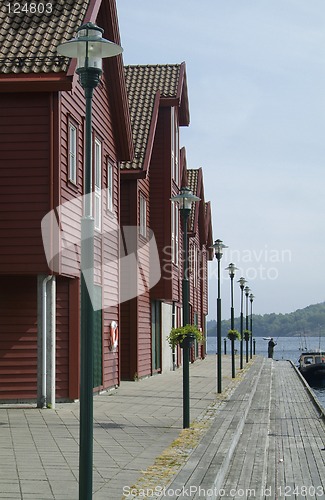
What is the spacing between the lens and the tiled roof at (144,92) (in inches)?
1041

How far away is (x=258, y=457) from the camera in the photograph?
12.2 meters

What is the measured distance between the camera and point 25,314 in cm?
1703

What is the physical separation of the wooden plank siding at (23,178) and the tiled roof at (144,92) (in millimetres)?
9022

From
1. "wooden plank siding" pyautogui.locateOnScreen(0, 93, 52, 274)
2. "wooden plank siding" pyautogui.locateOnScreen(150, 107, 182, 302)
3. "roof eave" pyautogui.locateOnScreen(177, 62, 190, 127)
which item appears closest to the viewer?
"wooden plank siding" pyautogui.locateOnScreen(0, 93, 52, 274)

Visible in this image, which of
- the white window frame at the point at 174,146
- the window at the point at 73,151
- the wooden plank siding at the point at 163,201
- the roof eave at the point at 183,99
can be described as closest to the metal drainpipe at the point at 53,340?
the window at the point at 73,151

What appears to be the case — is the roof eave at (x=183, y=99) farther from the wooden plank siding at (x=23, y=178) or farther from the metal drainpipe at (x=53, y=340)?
the metal drainpipe at (x=53, y=340)

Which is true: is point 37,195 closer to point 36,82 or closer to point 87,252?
point 36,82

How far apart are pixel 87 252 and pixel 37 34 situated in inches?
427

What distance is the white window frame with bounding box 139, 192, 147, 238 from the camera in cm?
2747

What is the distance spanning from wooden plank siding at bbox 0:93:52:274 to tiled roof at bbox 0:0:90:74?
0.62m

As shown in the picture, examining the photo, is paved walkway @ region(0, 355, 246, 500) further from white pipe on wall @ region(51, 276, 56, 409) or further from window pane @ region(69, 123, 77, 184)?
window pane @ region(69, 123, 77, 184)

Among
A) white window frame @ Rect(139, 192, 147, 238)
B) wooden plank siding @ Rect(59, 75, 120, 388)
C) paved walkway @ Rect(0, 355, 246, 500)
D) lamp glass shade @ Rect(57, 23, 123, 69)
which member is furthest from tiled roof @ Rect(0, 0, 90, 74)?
white window frame @ Rect(139, 192, 147, 238)

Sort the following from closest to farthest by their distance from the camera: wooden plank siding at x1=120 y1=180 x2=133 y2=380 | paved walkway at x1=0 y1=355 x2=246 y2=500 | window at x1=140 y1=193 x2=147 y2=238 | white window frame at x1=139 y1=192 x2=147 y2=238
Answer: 1. paved walkway at x1=0 y1=355 x2=246 y2=500
2. wooden plank siding at x1=120 y1=180 x2=133 y2=380
3. white window frame at x1=139 y1=192 x2=147 y2=238
4. window at x1=140 y1=193 x2=147 y2=238

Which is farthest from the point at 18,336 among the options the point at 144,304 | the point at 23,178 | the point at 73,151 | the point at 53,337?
the point at 144,304
